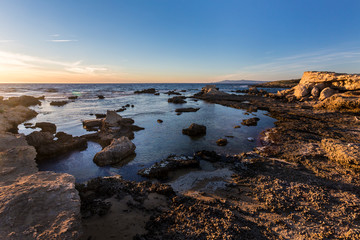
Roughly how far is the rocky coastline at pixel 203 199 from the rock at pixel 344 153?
0.05 meters

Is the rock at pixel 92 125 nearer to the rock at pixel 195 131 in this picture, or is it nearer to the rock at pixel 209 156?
the rock at pixel 195 131

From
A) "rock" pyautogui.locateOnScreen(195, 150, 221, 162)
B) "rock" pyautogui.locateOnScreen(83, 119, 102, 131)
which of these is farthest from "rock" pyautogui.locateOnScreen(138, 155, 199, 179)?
"rock" pyautogui.locateOnScreen(83, 119, 102, 131)

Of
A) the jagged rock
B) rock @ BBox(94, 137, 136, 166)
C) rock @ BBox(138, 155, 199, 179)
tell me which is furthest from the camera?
rock @ BBox(94, 137, 136, 166)

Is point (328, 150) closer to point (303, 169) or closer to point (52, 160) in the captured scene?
point (303, 169)

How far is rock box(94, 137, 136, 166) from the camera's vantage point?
1118 cm

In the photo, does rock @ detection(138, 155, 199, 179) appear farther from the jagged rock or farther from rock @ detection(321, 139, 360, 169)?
rock @ detection(321, 139, 360, 169)

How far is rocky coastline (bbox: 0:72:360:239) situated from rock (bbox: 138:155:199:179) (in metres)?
0.07

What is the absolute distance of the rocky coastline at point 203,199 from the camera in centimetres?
477

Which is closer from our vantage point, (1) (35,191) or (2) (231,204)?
(1) (35,191)

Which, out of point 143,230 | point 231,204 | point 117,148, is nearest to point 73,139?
point 117,148

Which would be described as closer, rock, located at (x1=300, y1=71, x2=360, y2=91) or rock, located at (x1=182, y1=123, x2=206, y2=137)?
rock, located at (x1=182, y1=123, x2=206, y2=137)

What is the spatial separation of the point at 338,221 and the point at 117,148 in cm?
1295

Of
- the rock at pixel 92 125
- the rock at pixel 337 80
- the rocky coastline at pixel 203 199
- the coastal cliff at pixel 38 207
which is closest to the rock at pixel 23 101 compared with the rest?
the rock at pixel 92 125

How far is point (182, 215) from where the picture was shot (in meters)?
6.24
